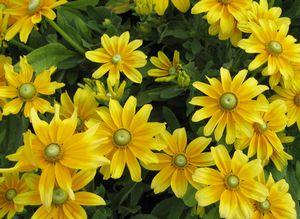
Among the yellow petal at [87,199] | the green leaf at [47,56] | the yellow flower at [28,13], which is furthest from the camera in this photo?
the green leaf at [47,56]

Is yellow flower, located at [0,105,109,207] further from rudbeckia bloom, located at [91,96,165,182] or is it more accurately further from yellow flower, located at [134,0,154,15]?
yellow flower, located at [134,0,154,15]

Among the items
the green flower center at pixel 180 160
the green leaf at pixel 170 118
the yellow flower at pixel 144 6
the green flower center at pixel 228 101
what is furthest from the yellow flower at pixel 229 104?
the yellow flower at pixel 144 6

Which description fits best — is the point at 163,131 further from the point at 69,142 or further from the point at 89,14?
the point at 89,14

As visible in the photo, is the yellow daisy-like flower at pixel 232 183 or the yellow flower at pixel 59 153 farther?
the yellow daisy-like flower at pixel 232 183

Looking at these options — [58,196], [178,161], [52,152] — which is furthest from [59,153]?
[178,161]

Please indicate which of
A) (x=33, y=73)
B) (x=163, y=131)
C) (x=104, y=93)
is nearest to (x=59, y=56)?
(x=33, y=73)

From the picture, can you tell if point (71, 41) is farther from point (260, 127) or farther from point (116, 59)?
point (260, 127)

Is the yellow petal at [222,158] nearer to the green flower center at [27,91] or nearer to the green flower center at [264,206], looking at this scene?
the green flower center at [264,206]

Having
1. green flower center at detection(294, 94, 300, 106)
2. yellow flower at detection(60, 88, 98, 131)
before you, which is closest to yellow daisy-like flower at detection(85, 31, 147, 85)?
yellow flower at detection(60, 88, 98, 131)
